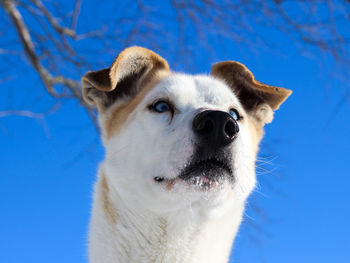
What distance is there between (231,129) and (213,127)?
108 millimetres

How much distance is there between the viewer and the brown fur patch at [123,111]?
8.38 ft

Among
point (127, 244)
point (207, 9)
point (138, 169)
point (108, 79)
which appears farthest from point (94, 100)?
point (207, 9)

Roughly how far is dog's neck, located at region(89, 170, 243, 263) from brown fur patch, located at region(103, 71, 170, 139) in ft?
1.35

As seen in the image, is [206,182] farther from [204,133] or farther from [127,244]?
[127,244]

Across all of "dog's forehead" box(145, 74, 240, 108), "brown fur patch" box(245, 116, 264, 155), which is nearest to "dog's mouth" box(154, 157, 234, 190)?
"dog's forehead" box(145, 74, 240, 108)

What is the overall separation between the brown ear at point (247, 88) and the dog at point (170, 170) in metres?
0.02

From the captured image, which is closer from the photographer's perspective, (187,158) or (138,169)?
(187,158)

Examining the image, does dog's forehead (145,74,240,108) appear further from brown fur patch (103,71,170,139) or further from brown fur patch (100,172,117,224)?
brown fur patch (100,172,117,224)

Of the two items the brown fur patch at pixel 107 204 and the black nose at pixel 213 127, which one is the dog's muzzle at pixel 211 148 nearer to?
the black nose at pixel 213 127

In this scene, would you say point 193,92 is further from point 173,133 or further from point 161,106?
point 173,133

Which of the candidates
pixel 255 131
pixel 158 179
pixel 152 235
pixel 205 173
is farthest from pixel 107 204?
pixel 255 131

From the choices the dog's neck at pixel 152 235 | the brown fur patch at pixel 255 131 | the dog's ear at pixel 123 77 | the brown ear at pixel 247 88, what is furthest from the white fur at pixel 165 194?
the brown ear at pixel 247 88

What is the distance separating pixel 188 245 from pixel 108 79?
1.06m

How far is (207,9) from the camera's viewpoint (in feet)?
15.8
